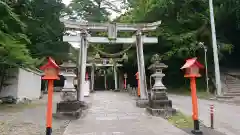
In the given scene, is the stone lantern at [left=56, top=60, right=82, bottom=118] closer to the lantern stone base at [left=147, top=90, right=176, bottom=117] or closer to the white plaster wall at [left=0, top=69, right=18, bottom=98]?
the lantern stone base at [left=147, top=90, right=176, bottom=117]

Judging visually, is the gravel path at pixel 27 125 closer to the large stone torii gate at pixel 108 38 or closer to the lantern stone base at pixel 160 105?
the lantern stone base at pixel 160 105

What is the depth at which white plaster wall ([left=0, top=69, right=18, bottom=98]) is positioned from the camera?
15.2 meters

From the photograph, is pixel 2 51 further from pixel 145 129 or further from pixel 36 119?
pixel 145 129

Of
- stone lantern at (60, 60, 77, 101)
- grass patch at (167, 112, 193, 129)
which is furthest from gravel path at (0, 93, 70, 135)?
grass patch at (167, 112, 193, 129)

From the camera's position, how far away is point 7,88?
15.3 metres

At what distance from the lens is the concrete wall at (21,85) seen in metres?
15.3

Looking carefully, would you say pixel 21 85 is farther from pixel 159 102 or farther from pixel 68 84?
pixel 159 102

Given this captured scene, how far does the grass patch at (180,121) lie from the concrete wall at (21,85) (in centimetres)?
981

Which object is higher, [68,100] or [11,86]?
[11,86]

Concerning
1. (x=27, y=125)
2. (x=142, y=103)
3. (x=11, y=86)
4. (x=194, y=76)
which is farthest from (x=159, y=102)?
(x=11, y=86)

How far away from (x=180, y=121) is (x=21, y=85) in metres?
10.9

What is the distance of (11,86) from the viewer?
15.4m

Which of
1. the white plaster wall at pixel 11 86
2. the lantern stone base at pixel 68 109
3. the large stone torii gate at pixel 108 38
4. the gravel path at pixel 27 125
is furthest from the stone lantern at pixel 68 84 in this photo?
the white plaster wall at pixel 11 86

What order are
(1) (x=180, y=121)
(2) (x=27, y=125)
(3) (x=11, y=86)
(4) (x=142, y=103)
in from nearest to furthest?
(2) (x=27, y=125), (1) (x=180, y=121), (4) (x=142, y=103), (3) (x=11, y=86)
